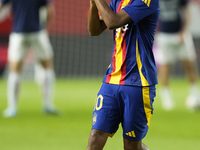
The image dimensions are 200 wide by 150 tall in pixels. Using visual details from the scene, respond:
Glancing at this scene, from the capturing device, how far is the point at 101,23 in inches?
125

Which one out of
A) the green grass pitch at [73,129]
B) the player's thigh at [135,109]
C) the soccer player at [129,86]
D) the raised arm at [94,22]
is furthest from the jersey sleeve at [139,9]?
the green grass pitch at [73,129]

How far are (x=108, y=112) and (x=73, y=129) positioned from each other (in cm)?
239

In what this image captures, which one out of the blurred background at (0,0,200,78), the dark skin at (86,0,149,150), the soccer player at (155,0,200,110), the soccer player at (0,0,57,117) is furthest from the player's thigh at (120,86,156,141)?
the blurred background at (0,0,200,78)

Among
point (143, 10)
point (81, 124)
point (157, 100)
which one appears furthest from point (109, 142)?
point (157, 100)

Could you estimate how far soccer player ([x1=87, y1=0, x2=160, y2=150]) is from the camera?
2.92 m

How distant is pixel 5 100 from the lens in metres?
8.30

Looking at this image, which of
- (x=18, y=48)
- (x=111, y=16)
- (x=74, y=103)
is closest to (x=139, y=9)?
(x=111, y=16)

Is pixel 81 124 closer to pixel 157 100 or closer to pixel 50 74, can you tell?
pixel 50 74

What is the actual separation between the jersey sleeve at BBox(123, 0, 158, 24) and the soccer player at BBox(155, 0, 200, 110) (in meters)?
4.31

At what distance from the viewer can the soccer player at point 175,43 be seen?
7113 millimetres

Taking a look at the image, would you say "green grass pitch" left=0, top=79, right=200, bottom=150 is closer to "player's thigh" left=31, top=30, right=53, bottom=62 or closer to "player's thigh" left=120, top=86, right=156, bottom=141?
"player's thigh" left=31, top=30, right=53, bottom=62

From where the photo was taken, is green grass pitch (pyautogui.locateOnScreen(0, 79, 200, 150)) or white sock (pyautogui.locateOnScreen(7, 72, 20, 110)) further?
white sock (pyautogui.locateOnScreen(7, 72, 20, 110))

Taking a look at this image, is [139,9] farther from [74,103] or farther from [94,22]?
[74,103]

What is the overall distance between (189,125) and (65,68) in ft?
30.0
